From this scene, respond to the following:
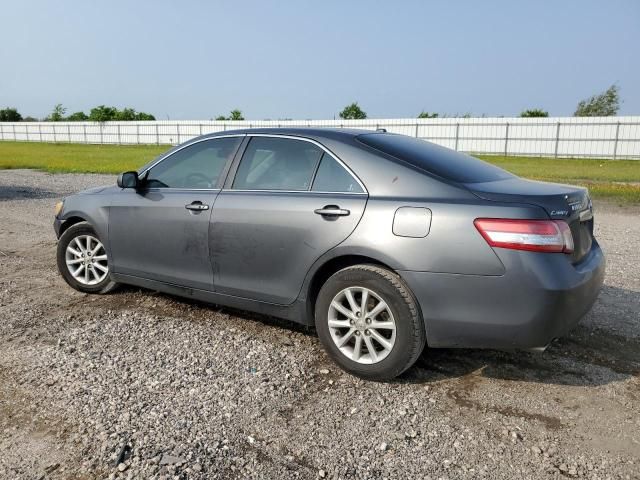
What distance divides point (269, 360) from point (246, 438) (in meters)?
1.00

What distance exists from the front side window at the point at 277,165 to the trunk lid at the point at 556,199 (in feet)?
3.78

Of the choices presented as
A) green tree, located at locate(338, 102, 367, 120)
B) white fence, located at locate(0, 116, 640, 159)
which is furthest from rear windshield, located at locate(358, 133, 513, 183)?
green tree, located at locate(338, 102, 367, 120)

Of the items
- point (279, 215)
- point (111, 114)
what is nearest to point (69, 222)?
point (279, 215)

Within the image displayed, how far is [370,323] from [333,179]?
101cm

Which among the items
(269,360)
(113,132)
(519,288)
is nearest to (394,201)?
(519,288)

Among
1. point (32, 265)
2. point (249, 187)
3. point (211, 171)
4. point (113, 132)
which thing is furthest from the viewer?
point (113, 132)

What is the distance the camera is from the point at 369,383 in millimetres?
3594

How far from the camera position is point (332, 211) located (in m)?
3.66

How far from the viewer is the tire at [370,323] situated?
134 inches

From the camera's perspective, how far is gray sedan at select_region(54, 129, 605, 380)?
3193 mm

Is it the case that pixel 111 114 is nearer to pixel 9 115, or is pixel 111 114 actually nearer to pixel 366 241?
pixel 9 115

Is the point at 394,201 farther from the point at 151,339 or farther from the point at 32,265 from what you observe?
the point at 32,265

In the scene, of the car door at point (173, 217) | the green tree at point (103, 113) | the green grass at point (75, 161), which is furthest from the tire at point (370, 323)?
the green tree at point (103, 113)

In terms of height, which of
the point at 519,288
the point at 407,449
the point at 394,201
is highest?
the point at 394,201
